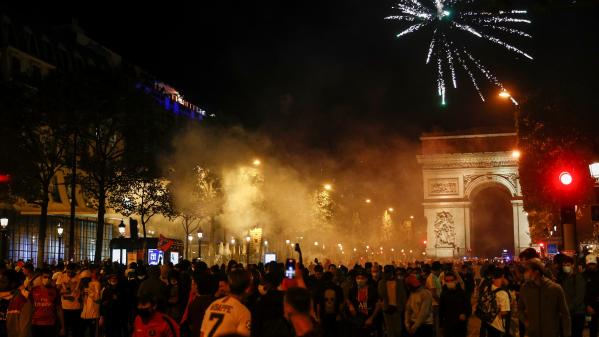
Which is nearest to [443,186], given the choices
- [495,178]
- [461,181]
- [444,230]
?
[461,181]

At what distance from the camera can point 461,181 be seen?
73375 millimetres

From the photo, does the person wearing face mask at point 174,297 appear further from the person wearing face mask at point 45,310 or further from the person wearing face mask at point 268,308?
the person wearing face mask at point 268,308

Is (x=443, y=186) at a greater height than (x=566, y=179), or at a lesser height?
greater

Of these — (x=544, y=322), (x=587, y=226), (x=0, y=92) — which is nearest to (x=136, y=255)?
(x=0, y=92)

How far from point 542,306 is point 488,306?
268 cm

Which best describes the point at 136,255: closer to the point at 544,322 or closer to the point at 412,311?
the point at 412,311

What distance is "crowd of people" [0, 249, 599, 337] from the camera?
6.61 meters

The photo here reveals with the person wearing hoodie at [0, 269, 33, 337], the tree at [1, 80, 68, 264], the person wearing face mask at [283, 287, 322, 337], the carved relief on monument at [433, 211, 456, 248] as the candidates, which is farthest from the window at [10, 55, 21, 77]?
the person wearing face mask at [283, 287, 322, 337]

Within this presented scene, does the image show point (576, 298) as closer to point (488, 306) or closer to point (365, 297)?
point (488, 306)

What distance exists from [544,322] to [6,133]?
2586 centimetres

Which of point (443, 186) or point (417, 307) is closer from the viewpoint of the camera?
point (417, 307)

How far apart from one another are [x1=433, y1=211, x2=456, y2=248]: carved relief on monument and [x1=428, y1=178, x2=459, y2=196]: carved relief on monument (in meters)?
2.20

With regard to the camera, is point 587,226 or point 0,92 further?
point 587,226

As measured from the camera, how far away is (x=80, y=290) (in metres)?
14.8
